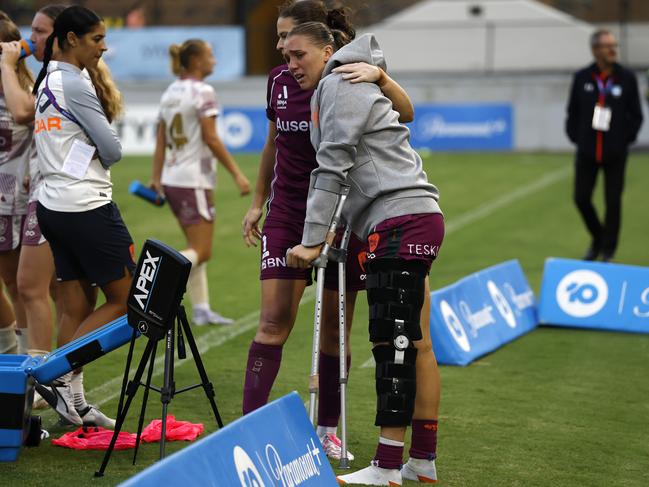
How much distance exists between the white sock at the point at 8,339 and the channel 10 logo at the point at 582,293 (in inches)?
158

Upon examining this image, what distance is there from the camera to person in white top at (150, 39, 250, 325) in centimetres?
891

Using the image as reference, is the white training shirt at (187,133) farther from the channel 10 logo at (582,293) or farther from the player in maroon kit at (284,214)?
the player in maroon kit at (284,214)

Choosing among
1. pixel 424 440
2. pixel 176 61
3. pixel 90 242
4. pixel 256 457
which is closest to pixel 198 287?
pixel 176 61

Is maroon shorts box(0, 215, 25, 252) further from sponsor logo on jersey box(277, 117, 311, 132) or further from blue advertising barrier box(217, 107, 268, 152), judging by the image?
blue advertising barrier box(217, 107, 268, 152)

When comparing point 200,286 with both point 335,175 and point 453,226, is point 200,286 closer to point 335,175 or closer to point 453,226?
point 335,175

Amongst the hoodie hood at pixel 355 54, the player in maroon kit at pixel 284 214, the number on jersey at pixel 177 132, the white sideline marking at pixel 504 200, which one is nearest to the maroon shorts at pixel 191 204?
the number on jersey at pixel 177 132

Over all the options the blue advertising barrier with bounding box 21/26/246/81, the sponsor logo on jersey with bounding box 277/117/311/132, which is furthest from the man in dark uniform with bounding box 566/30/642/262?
the blue advertising barrier with bounding box 21/26/246/81

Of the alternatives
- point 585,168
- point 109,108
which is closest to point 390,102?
point 109,108

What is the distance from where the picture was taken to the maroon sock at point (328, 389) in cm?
568

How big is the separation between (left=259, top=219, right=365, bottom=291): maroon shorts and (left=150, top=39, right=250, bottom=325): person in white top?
130 inches

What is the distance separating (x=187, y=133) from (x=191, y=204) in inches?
21.0

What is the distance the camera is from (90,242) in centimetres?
578

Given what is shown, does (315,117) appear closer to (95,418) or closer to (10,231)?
(95,418)

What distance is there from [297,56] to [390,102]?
1.40ft
